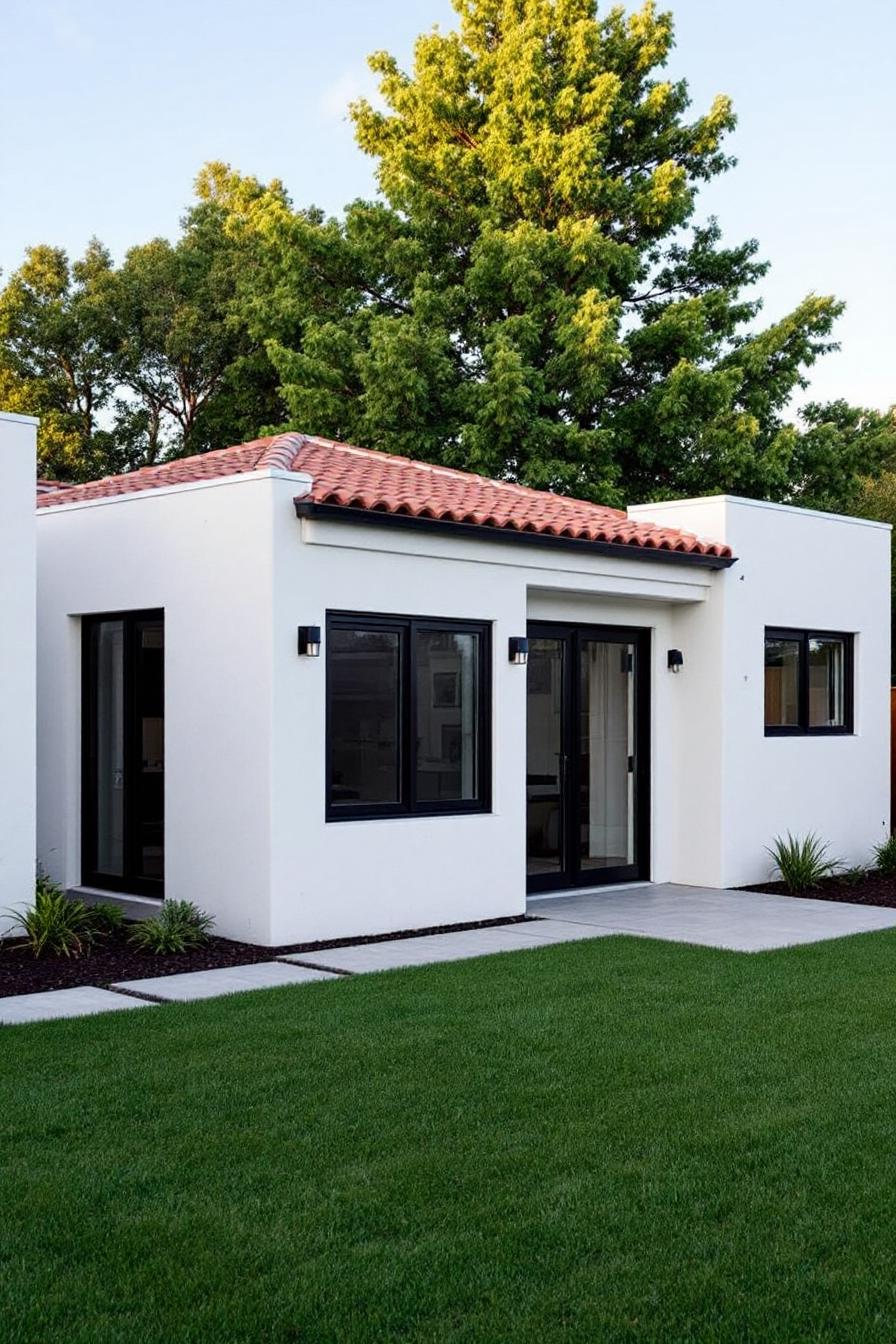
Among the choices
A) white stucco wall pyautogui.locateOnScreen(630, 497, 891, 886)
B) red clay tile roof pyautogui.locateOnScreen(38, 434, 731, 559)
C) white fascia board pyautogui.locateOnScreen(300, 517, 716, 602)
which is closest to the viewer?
white fascia board pyautogui.locateOnScreen(300, 517, 716, 602)

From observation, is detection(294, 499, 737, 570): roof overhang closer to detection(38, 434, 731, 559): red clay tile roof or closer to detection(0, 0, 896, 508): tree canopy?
detection(38, 434, 731, 559): red clay tile roof

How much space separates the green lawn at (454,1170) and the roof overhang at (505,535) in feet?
12.3

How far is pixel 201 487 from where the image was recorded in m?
10.5

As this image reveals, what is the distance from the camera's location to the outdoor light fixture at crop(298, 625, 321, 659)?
9938 mm

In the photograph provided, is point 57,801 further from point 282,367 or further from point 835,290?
point 835,290

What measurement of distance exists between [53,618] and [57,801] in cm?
160

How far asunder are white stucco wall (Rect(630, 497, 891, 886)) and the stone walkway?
858mm

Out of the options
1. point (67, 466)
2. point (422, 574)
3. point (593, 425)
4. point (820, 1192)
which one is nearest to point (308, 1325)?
point (820, 1192)

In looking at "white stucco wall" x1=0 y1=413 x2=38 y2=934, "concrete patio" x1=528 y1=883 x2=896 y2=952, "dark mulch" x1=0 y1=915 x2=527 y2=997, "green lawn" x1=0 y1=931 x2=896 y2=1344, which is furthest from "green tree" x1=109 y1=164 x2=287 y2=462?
"green lawn" x1=0 y1=931 x2=896 y2=1344

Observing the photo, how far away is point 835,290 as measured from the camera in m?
24.8

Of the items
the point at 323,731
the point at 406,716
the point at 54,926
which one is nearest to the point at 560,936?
the point at 406,716

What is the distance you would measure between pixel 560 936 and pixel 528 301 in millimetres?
14976

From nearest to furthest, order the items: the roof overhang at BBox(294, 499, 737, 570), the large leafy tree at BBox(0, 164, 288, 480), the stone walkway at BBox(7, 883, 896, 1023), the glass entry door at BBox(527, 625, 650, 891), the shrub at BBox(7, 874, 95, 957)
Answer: the stone walkway at BBox(7, 883, 896, 1023) < the shrub at BBox(7, 874, 95, 957) < the roof overhang at BBox(294, 499, 737, 570) < the glass entry door at BBox(527, 625, 650, 891) < the large leafy tree at BBox(0, 164, 288, 480)

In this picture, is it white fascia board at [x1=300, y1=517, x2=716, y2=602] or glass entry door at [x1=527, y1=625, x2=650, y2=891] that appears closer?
white fascia board at [x1=300, y1=517, x2=716, y2=602]
